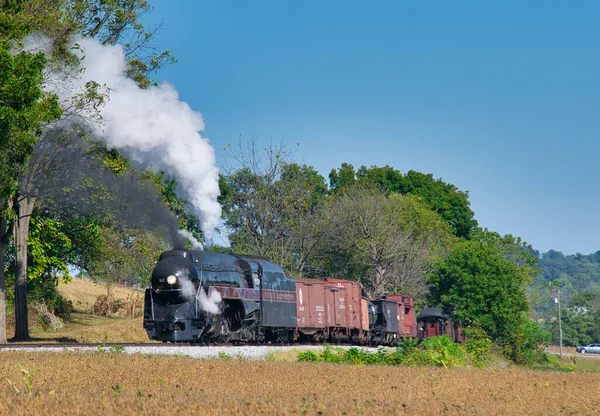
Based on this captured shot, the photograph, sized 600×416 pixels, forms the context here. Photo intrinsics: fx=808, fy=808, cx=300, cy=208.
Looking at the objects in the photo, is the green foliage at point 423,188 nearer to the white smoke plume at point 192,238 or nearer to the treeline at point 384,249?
the treeline at point 384,249

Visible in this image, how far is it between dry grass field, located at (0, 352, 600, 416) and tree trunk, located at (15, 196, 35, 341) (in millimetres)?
17055

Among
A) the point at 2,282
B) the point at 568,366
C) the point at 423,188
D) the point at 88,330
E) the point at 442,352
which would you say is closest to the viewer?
the point at 442,352

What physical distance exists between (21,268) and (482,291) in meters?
36.1

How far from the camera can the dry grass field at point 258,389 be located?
1163 centimetres

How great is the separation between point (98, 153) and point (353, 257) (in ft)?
136

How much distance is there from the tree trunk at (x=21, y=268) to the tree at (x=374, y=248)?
36621mm

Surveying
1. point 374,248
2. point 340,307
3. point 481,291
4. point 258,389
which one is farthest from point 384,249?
point 258,389

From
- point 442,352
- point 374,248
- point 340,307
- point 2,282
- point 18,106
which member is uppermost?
point 18,106

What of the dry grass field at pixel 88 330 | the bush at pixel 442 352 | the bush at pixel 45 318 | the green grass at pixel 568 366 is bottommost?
the green grass at pixel 568 366

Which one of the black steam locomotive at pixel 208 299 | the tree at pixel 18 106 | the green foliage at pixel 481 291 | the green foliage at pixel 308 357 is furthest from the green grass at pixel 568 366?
the tree at pixel 18 106

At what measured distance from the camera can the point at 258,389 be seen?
16.6m

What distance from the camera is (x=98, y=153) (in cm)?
3994

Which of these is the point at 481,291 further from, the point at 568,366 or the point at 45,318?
the point at 45,318

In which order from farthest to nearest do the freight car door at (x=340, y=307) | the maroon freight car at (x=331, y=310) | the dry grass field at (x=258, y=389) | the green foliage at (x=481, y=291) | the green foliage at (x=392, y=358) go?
1. the green foliage at (x=481, y=291)
2. the freight car door at (x=340, y=307)
3. the maroon freight car at (x=331, y=310)
4. the green foliage at (x=392, y=358)
5. the dry grass field at (x=258, y=389)
